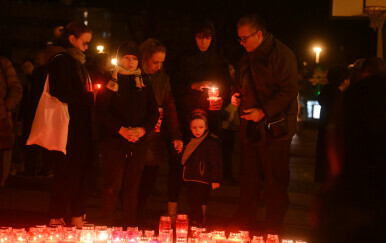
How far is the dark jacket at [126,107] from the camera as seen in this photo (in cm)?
789

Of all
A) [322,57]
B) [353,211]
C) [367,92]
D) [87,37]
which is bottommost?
[353,211]

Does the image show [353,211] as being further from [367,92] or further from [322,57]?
[322,57]

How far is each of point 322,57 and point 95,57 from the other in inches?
2152

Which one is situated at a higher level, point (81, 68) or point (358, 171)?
point (81, 68)

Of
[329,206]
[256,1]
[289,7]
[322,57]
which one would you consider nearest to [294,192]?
[329,206]

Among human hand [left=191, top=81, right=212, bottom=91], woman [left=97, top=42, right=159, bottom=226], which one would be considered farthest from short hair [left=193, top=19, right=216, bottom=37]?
woman [left=97, top=42, right=159, bottom=226]

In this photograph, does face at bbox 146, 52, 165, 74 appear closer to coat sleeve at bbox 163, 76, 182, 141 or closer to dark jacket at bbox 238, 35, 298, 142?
coat sleeve at bbox 163, 76, 182, 141

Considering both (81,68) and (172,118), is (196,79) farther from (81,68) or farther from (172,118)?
(81,68)

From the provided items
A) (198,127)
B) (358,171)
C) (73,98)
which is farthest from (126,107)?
(358,171)

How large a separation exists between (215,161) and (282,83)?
1333mm

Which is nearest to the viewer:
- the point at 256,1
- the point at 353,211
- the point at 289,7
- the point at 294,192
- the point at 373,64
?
the point at 353,211

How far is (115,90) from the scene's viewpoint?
25.8 ft

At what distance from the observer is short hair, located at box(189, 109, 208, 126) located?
8.45 metres

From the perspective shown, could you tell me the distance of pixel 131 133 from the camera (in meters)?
7.82
